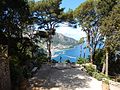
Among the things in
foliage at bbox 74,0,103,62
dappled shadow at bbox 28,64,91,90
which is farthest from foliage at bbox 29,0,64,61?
dappled shadow at bbox 28,64,91,90

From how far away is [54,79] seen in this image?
20.2 m

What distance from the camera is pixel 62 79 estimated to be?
66.6 feet

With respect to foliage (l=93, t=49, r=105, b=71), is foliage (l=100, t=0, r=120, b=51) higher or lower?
higher

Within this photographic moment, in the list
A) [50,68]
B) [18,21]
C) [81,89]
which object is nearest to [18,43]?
[18,21]

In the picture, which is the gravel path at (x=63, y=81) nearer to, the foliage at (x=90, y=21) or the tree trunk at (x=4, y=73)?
the tree trunk at (x=4, y=73)

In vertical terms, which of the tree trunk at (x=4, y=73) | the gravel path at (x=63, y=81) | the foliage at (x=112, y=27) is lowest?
the gravel path at (x=63, y=81)

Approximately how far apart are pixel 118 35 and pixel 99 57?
318 inches

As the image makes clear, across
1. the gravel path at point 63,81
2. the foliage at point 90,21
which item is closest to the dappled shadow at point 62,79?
the gravel path at point 63,81

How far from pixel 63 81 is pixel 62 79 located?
647 mm

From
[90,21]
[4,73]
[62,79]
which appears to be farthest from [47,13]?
[4,73]

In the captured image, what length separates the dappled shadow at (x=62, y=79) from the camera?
1844 centimetres

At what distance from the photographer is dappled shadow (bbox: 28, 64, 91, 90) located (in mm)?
18438

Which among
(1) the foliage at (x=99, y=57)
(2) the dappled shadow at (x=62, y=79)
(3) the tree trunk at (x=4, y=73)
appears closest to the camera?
(3) the tree trunk at (x=4, y=73)

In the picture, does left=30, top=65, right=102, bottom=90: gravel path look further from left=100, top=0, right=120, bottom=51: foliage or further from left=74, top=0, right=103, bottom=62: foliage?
left=74, top=0, right=103, bottom=62: foliage
